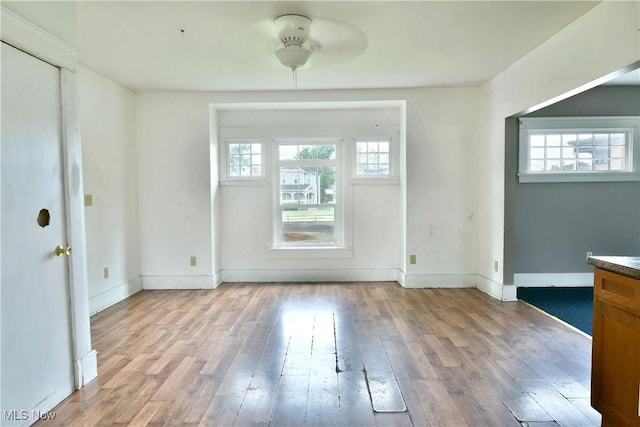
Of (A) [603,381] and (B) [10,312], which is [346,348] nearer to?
(A) [603,381]

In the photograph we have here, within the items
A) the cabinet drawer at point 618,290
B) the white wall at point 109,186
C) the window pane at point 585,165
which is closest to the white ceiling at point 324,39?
the white wall at point 109,186

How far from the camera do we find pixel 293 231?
188 inches

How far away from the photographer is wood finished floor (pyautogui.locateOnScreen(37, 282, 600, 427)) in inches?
72.7

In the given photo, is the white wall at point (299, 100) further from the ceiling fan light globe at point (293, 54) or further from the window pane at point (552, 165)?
the ceiling fan light globe at point (293, 54)

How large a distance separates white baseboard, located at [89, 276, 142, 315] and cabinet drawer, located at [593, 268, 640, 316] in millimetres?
4100

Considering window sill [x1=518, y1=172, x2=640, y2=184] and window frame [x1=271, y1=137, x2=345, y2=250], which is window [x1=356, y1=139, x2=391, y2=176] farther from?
window sill [x1=518, y1=172, x2=640, y2=184]

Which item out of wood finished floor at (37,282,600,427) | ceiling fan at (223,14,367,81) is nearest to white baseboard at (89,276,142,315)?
wood finished floor at (37,282,600,427)

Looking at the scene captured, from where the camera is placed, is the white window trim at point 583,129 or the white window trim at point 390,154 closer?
the white window trim at point 583,129

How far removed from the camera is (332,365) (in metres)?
2.37

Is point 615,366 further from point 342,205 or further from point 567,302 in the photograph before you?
point 342,205

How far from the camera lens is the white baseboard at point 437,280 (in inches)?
171

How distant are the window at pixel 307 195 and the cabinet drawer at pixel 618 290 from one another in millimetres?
3236

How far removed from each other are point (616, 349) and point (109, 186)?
4.35m

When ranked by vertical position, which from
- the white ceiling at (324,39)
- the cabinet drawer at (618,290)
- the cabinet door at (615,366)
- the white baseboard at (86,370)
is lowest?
the white baseboard at (86,370)
